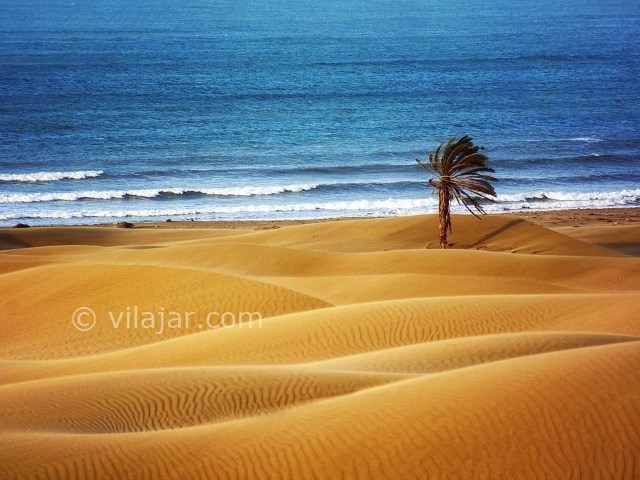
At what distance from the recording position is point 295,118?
55656 millimetres

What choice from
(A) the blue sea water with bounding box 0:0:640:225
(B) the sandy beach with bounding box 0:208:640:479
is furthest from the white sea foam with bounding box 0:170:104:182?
(B) the sandy beach with bounding box 0:208:640:479

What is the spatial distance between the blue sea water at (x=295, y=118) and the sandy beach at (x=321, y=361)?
12023 millimetres

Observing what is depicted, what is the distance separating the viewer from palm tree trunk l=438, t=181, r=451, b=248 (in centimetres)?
2447

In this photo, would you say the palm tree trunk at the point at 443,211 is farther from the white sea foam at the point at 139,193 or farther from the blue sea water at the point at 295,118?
the white sea foam at the point at 139,193

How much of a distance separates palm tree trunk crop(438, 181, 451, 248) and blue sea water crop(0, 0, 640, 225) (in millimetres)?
9947

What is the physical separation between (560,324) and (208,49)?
8230 cm

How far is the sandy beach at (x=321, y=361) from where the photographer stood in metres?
7.01

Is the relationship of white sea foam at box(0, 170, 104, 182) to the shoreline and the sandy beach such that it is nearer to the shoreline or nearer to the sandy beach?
the shoreline

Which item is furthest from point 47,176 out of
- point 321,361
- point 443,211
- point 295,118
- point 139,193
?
point 321,361

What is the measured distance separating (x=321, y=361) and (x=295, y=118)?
45.1 metres

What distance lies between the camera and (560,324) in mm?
13695

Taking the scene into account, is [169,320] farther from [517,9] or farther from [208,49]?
[517,9]

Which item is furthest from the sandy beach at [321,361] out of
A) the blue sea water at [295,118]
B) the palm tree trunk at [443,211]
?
the blue sea water at [295,118]

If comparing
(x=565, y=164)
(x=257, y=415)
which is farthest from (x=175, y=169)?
(x=257, y=415)
